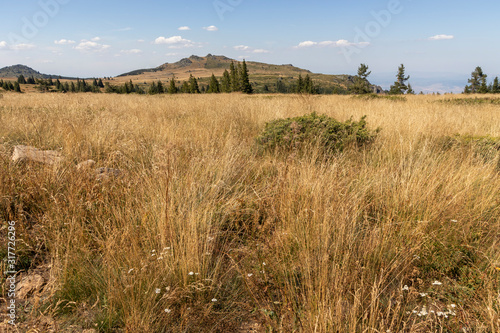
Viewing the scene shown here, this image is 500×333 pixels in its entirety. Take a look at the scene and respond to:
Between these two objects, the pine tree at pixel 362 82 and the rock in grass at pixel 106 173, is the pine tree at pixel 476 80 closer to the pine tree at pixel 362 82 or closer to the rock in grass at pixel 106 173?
the pine tree at pixel 362 82

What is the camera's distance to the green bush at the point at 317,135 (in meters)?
4.57

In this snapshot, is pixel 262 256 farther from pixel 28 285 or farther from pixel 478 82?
pixel 478 82

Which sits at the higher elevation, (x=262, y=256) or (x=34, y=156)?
(x=34, y=156)

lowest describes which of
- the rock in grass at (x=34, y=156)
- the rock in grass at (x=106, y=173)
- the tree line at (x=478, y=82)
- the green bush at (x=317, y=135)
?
the rock in grass at (x=106, y=173)

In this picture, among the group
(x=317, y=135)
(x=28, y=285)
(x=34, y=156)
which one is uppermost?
(x=317, y=135)

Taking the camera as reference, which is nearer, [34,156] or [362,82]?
[34,156]

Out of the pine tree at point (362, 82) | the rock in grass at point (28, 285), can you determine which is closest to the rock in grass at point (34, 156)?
the rock in grass at point (28, 285)

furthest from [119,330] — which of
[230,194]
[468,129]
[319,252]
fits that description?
[468,129]

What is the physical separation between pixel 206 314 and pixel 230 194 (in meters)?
1.63

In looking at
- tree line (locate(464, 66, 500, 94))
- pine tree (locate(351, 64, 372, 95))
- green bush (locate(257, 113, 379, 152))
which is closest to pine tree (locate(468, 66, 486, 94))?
tree line (locate(464, 66, 500, 94))

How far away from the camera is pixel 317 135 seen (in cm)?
466

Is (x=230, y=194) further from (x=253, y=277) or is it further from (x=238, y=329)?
(x=238, y=329)

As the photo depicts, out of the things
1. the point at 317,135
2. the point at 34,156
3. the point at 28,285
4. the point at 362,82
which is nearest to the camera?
the point at 28,285

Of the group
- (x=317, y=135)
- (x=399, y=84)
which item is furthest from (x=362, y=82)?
(x=317, y=135)
